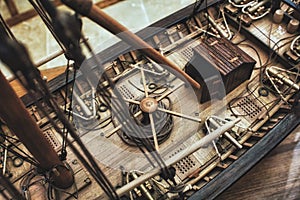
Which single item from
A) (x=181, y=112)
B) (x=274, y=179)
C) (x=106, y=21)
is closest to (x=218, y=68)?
(x=181, y=112)

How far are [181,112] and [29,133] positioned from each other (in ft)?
3.11

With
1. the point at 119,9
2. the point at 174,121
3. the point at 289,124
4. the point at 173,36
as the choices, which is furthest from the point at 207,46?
the point at 119,9

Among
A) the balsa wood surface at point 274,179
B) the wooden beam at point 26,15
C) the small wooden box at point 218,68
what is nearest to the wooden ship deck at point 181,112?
the small wooden box at point 218,68

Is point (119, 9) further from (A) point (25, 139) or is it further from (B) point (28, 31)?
(A) point (25, 139)

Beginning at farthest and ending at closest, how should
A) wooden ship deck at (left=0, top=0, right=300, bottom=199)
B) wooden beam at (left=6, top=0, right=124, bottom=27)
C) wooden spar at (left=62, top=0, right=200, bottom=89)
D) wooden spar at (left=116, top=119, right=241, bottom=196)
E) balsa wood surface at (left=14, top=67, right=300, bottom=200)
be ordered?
1. wooden beam at (left=6, top=0, right=124, bottom=27)
2. balsa wood surface at (left=14, top=67, right=300, bottom=200)
3. wooden ship deck at (left=0, top=0, right=300, bottom=199)
4. wooden spar at (left=116, top=119, right=241, bottom=196)
5. wooden spar at (left=62, top=0, right=200, bottom=89)

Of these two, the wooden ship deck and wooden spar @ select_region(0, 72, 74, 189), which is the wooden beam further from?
wooden spar @ select_region(0, 72, 74, 189)

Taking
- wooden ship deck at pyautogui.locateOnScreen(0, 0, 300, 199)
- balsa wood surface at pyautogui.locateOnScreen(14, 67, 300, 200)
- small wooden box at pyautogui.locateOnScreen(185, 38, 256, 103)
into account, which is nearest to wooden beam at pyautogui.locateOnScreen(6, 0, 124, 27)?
wooden ship deck at pyautogui.locateOnScreen(0, 0, 300, 199)

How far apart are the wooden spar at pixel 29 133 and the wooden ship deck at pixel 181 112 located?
9 cm

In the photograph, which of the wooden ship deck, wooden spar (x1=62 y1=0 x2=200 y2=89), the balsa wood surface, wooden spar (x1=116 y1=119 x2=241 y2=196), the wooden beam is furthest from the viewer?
the wooden beam

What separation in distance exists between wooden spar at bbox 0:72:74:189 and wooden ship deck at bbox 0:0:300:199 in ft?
0.28

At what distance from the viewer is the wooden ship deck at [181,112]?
6.47 feet

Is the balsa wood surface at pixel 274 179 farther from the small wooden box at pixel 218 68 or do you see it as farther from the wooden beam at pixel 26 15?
the wooden beam at pixel 26 15

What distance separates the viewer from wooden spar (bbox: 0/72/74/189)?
4.39 feet

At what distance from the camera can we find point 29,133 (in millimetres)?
1523
